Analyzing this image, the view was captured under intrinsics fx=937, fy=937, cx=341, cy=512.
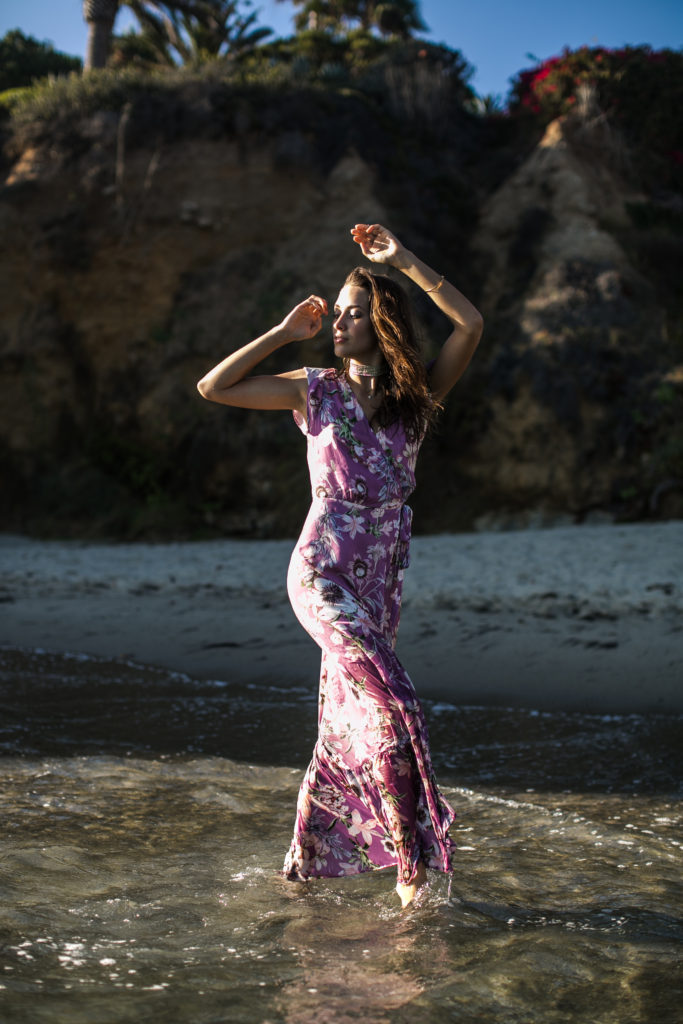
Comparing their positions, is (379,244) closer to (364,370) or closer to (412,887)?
(364,370)

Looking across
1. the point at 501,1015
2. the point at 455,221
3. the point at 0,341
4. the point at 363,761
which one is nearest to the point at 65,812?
the point at 363,761

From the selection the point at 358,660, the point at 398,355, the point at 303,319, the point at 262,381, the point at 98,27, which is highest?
the point at 98,27

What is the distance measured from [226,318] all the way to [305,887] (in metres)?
12.3

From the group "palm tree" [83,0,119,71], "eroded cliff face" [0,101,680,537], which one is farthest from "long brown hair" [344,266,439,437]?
"palm tree" [83,0,119,71]

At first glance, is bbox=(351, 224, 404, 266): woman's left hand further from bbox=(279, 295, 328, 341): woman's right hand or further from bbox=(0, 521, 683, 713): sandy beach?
bbox=(0, 521, 683, 713): sandy beach

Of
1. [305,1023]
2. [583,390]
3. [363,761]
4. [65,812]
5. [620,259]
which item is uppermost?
[620,259]

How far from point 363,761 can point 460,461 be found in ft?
34.5

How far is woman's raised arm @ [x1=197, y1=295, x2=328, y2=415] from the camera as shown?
10.3 ft

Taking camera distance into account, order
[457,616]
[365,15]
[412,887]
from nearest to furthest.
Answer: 1. [412,887]
2. [457,616]
3. [365,15]

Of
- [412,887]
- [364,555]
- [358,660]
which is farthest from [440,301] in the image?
[412,887]

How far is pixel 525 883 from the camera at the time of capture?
316cm

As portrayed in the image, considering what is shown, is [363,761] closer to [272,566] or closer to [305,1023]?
[305,1023]

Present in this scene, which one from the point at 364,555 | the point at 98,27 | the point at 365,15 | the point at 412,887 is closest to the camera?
the point at 412,887

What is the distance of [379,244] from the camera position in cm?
320
